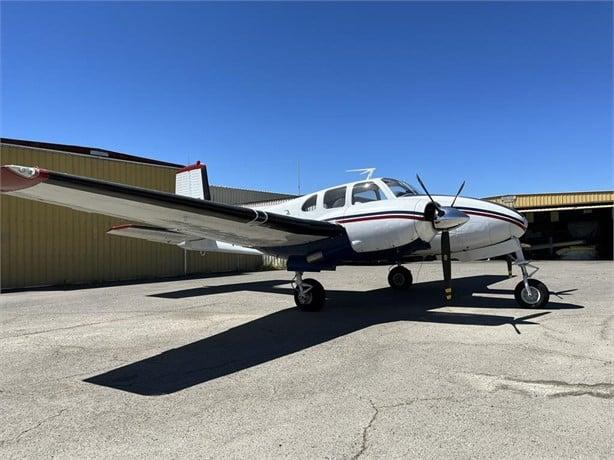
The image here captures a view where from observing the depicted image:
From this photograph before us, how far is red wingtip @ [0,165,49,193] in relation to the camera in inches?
163

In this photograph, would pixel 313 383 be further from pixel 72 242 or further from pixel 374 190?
pixel 72 242

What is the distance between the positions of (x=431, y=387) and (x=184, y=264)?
1720 cm

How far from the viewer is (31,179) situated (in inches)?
169

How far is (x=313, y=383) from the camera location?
471cm

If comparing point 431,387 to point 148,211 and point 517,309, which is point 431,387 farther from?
point 517,309

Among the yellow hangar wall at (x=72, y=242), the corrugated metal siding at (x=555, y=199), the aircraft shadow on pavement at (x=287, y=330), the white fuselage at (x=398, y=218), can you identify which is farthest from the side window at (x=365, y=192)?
the corrugated metal siding at (x=555, y=199)

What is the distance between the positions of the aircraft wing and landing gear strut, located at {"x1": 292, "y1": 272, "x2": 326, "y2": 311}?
3.09 feet

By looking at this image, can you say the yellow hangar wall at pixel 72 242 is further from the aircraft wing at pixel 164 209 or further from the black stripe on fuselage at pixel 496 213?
the black stripe on fuselage at pixel 496 213

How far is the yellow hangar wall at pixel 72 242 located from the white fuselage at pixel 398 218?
10.7 meters

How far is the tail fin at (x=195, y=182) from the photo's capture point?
13844mm

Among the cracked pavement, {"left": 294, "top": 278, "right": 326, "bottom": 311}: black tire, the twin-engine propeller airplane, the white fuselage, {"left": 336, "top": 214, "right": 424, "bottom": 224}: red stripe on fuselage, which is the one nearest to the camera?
the cracked pavement

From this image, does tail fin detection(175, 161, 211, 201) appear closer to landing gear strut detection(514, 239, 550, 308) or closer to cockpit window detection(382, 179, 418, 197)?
cockpit window detection(382, 179, 418, 197)

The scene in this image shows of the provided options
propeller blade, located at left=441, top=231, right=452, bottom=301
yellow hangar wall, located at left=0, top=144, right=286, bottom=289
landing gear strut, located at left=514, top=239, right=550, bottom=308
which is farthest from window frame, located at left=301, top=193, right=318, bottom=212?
yellow hangar wall, located at left=0, top=144, right=286, bottom=289

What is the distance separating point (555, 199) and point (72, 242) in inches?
1110
